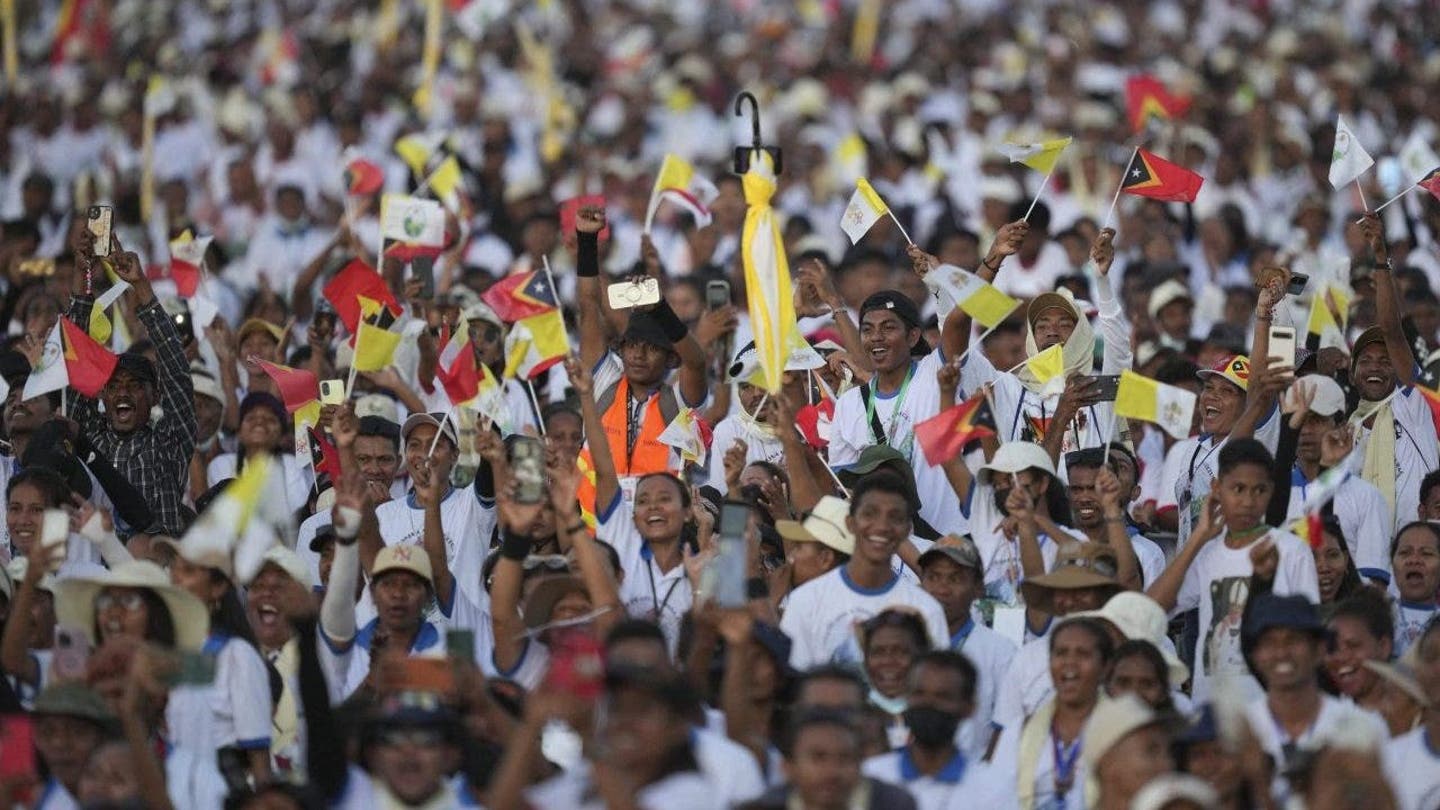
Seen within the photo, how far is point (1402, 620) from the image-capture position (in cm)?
984

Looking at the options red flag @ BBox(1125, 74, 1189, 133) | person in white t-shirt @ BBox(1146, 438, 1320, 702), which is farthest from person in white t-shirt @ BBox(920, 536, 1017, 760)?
red flag @ BBox(1125, 74, 1189, 133)

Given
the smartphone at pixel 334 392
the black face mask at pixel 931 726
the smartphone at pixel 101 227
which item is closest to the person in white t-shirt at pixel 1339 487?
the black face mask at pixel 931 726

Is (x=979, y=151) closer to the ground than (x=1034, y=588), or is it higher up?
higher up

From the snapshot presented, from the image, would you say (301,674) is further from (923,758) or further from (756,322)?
(756,322)

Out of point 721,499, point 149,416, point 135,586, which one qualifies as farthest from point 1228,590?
point 149,416

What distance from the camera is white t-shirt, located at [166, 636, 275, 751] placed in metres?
8.61

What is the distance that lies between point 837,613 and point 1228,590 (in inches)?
59.0

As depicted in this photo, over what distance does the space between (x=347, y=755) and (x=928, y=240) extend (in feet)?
32.4

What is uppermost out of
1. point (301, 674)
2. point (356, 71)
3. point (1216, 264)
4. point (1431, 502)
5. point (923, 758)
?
point (356, 71)

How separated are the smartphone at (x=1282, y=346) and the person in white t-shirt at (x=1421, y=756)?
2.47 meters

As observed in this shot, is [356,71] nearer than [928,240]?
No

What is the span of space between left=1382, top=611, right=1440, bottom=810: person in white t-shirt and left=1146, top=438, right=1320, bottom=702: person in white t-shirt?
1120 mm

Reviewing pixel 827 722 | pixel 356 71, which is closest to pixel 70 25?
pixel 356 71

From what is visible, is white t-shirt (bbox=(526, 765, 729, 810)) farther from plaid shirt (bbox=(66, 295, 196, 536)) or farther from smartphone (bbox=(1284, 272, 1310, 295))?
smartphone (bbox=(1284, 272, 1310, 295))
